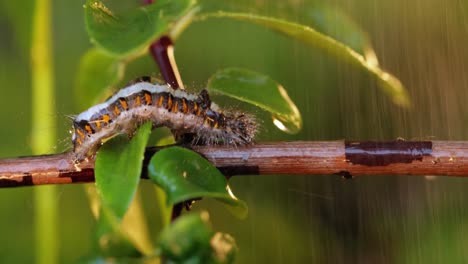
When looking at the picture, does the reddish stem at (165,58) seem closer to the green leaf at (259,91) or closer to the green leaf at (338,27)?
the green leaf at (259,91)

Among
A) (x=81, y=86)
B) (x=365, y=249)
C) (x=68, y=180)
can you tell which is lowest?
(x=365, y=249)

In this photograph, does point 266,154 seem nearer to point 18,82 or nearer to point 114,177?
point 114,177

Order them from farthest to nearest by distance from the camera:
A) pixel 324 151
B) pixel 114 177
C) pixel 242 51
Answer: pixel 242 51, pixel 324 151, pixel 114 177

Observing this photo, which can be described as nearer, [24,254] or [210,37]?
[24,254]

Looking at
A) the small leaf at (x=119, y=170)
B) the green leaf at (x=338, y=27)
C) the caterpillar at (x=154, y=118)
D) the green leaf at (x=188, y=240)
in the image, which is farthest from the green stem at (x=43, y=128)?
the green leaf at (x=188, y=240)

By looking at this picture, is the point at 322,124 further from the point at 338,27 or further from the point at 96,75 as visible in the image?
the point at 96,75

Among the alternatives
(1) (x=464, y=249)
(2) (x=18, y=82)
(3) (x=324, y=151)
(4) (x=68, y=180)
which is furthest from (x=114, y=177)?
(2) (x=18, y=82)

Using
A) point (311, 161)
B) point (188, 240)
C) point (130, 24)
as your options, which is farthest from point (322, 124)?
point (188, 240)
